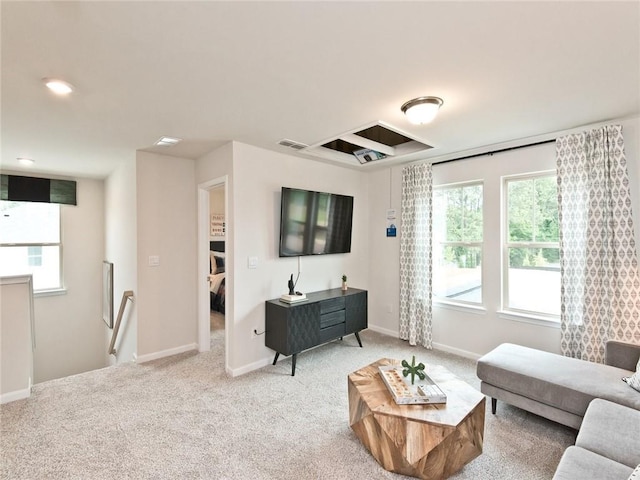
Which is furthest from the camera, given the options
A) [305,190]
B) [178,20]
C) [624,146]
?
[305,190]

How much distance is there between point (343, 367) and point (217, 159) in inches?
107

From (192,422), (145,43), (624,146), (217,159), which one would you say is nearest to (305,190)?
(217,159)

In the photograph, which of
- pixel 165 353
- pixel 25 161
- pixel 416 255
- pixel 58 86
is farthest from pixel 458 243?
pixel 25 161

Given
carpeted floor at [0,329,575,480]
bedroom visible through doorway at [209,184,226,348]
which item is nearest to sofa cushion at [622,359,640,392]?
carpeted floor at [0,329,575,480]

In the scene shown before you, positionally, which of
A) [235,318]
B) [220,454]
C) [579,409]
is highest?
[235,318]

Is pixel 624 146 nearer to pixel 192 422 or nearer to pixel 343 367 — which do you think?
pixel 343 367

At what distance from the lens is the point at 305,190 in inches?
147

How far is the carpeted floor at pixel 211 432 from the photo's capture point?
75.0 inches

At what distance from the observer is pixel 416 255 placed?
3.99m

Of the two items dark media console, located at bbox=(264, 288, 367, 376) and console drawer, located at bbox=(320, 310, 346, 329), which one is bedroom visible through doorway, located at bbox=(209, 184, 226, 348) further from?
console drawer, located at bbox=(320, 310, 346, 329)

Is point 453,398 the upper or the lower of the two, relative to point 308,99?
lower

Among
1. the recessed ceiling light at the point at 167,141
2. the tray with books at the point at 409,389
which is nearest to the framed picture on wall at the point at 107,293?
the recessed ceiling light at the point at 167,141

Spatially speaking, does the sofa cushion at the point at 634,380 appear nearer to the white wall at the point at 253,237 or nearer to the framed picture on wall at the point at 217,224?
the white wall at the point at 253,237

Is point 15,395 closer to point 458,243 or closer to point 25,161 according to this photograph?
point 25,161
